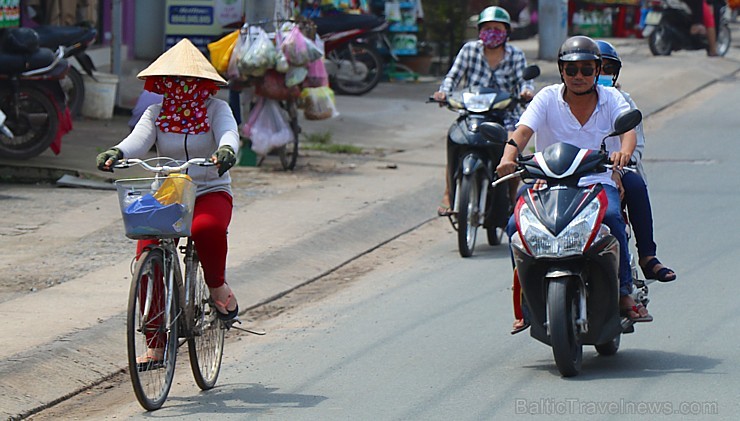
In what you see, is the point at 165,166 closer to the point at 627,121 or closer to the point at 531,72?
the point at 627,121

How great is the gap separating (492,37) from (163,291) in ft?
16.7

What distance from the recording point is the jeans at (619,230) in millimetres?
6406

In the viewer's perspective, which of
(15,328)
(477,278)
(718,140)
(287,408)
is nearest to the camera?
(287,408)

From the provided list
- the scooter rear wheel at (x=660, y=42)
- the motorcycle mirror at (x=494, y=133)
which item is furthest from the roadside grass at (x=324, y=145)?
the scooter rear wheel at (x=660, y=42)

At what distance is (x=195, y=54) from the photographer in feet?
21.3

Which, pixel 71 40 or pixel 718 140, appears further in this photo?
pixel 718 140

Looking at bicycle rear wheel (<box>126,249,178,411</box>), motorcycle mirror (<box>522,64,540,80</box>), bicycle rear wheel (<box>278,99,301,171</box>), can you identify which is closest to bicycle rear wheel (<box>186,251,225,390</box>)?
bicycle rear wheel (<box>126,249,178,411</box>)

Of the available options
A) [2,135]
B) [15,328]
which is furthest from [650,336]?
[2,135]

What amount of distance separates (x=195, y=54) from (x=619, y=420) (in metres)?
2.62

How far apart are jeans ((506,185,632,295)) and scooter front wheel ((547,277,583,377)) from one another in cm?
30

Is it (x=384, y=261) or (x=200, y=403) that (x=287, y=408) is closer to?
(x=200, y=403)

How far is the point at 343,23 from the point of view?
60.8 feet

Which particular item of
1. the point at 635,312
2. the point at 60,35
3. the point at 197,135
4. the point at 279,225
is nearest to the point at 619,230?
the point at 635,312

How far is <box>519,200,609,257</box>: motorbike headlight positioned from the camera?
6250 millimetres
